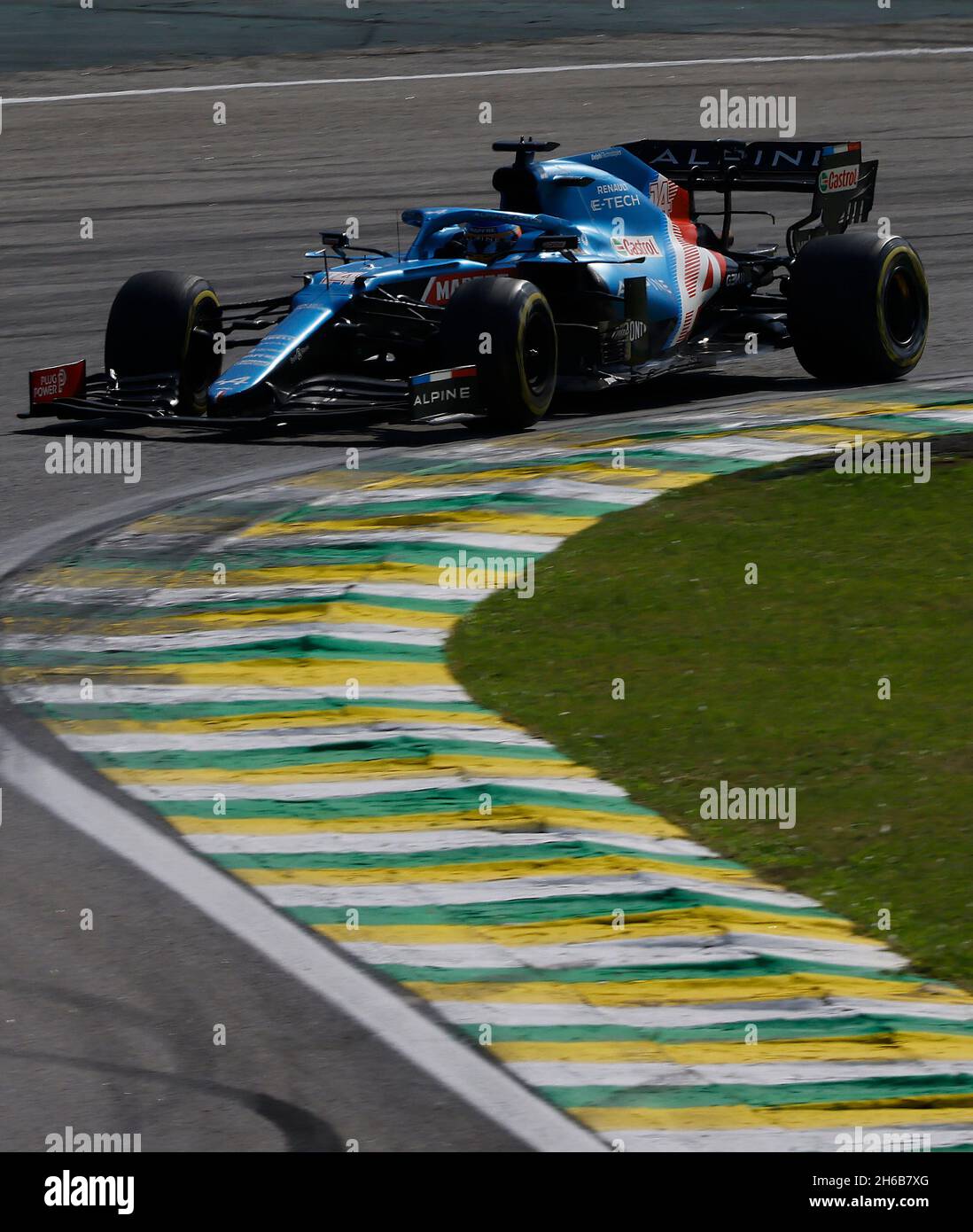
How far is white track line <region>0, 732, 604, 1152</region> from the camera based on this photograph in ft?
16.4

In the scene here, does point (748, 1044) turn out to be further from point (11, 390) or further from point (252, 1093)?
point (11, 390)

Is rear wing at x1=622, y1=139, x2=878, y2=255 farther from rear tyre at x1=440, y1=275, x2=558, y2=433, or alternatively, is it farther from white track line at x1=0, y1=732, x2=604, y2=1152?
white track line at x1=0, y1=732, x2=604, y2=1152

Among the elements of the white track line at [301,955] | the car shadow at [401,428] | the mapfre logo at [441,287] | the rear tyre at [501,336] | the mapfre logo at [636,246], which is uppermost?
the mapfre logo at [636,246]

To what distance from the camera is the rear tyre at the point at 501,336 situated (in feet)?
39.6

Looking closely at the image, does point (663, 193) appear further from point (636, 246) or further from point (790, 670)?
point (790, 670)

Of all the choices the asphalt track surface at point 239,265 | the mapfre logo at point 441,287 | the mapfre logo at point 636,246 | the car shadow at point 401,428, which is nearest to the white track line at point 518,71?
the asphalt track surface at point 239,265

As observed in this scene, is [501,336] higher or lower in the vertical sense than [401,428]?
higher

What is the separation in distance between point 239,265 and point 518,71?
1376cm

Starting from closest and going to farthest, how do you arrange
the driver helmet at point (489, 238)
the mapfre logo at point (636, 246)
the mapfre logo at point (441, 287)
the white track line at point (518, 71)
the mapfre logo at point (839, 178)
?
1. the mapfre logo at point (441, 287)
2. the driver helmet at point (489, 238)
3. the mapfre logo at point (636, 246)
4. the mapfre logo at point (839, 178)
5. the white track line at point (518, 71)

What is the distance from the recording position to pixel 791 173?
14719mm

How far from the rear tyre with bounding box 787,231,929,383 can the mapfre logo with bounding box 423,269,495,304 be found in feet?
6.96

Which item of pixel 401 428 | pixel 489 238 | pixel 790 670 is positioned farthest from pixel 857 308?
pixel 790 670

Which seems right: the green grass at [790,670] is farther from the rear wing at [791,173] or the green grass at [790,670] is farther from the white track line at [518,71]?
the white track line at [518,71]

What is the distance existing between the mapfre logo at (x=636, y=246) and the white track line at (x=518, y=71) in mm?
16926
